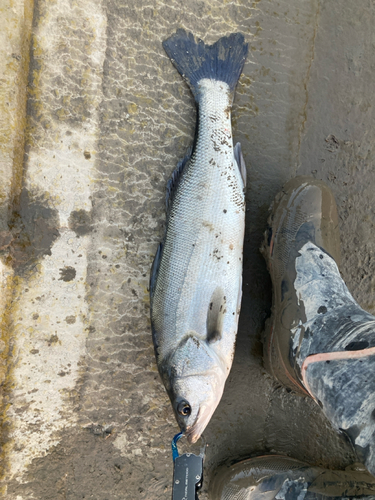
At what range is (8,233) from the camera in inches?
81.3

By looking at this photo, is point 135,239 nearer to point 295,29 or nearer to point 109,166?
point 109,166

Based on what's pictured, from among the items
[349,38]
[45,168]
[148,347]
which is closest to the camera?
[45,168]

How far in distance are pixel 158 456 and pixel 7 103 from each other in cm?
255

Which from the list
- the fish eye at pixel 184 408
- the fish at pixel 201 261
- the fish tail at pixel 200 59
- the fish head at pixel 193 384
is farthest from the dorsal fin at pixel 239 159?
the fish eye at pixel 184 408

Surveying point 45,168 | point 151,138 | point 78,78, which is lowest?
point 45,168

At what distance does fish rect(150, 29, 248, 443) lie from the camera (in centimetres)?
200

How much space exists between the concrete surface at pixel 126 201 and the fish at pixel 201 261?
0.22m

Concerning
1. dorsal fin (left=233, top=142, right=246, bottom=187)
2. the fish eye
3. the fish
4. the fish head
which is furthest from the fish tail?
the fish eye

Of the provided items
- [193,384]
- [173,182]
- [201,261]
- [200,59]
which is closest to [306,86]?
[200,59]

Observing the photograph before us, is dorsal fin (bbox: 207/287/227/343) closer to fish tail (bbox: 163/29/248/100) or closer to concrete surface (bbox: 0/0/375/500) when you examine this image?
concrete surface (bbox: 0/0/375/500)

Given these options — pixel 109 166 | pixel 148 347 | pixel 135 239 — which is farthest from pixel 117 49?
pixel 148 347

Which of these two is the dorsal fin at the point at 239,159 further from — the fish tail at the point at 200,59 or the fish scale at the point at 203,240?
the fish tail at the point at 200,59

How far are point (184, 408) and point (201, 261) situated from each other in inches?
34.1

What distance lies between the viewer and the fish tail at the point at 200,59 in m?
2.29
